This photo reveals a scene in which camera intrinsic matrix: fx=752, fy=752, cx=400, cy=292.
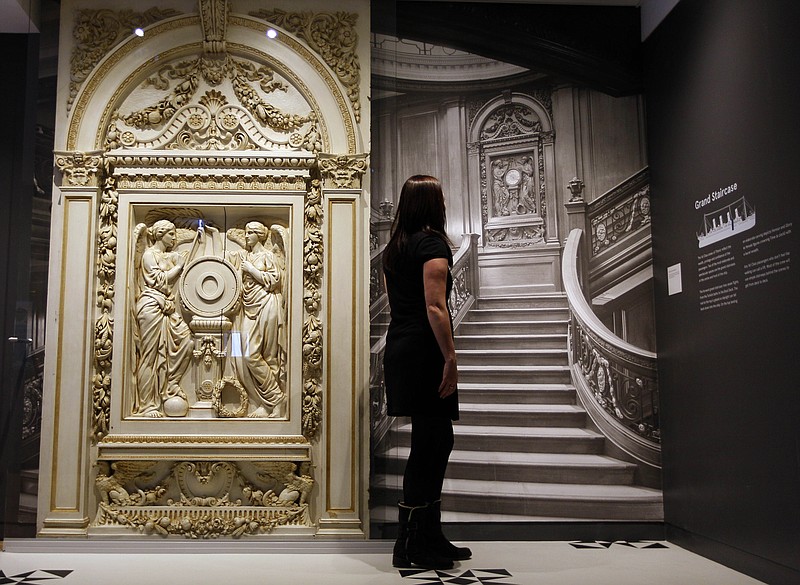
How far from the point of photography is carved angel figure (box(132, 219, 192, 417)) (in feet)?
13.6

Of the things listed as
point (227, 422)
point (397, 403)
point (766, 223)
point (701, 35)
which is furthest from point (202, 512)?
point (701, 35)

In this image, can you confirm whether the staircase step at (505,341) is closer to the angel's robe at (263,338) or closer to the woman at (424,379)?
the woman at (424,379)

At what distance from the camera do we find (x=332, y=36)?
14.3ft

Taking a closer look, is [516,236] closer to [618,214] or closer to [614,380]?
[618,214]

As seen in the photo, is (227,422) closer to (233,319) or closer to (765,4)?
(233,319)

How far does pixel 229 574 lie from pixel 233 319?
55.5 inches

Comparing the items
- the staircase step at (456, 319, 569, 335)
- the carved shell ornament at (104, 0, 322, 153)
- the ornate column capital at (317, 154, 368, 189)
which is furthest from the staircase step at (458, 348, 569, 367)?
the carved shell ornament at (104, 0, 322, 153)

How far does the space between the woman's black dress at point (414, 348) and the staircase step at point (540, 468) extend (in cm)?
94

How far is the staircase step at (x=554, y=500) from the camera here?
421cm

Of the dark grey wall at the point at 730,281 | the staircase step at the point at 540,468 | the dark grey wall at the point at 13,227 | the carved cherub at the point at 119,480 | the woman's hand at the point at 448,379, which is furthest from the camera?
the staircase step at the point at 540,468

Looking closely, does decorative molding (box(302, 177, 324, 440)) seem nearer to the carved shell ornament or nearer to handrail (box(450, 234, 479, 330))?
the carved shell ornament

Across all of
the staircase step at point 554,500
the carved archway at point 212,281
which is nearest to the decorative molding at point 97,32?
the carved archway at point 212,281

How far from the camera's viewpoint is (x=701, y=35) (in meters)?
3.82

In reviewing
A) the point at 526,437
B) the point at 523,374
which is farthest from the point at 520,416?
the point at 523,374
